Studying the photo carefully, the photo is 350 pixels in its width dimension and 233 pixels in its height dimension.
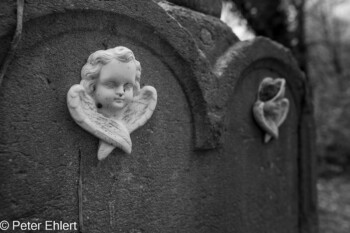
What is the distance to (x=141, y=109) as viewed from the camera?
196 centimetres

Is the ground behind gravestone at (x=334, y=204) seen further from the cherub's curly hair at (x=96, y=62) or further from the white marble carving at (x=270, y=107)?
the cherub's curly hair at (x=96, y=62)

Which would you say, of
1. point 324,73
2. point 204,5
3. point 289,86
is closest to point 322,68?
point 324,73

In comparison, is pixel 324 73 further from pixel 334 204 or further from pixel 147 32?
pixel 147 32

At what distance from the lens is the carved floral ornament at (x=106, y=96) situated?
5.62ft

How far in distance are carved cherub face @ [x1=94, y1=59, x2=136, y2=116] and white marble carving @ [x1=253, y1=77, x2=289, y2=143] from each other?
49.1 inches

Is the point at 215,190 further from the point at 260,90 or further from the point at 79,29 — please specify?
the point at 79,29

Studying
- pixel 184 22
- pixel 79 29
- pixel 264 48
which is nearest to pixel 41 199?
pixel 79 29

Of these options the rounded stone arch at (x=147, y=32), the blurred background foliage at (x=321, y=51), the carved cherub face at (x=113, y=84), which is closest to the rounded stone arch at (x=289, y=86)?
the rounded stone arch at (x=147, y=32)

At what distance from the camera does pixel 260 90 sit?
2834mm

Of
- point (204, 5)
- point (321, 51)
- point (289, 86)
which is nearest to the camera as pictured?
point (204, 5)

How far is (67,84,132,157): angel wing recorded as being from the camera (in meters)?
1.68

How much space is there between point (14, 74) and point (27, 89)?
8 centimetres

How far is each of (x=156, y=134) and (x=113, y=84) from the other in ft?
1.48

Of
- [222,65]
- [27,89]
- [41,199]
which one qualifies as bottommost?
[41,199]
